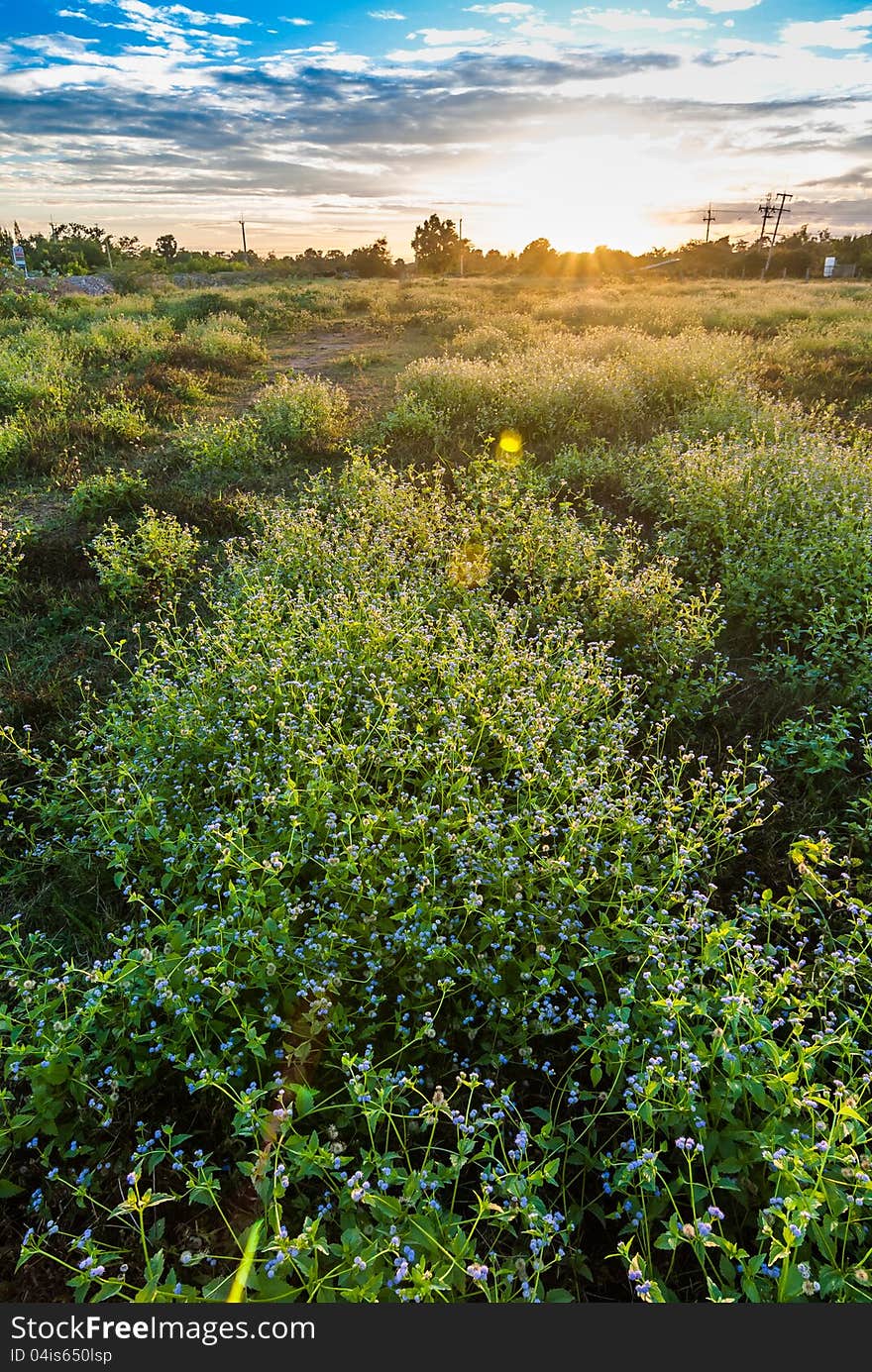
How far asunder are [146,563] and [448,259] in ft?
224

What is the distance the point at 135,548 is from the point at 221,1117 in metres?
6.22

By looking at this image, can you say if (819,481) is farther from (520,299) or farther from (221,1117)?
(520,299)

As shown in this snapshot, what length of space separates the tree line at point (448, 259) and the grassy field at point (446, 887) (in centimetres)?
3584

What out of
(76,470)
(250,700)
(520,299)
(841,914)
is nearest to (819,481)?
(841,914)

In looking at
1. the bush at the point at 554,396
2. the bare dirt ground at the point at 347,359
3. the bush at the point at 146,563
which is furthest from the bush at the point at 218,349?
the bush at the point at 146,563

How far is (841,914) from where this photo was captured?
394 cm

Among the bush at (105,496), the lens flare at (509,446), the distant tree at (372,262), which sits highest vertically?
the distant tree at (372,262)

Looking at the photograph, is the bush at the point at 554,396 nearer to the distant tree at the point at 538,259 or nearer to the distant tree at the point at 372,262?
the distant tree at the point at 372,262

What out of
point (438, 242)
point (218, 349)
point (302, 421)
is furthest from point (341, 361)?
point (438, 242)

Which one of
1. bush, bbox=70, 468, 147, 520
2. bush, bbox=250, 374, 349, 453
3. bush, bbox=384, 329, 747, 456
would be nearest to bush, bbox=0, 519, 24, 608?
bush, bbox=70, 468, 147, 520

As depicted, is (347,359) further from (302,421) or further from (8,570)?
(8,570)

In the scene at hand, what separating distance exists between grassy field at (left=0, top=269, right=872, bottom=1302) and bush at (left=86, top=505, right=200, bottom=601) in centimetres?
6

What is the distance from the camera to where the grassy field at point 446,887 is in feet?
7.90

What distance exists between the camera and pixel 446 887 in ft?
11.7
